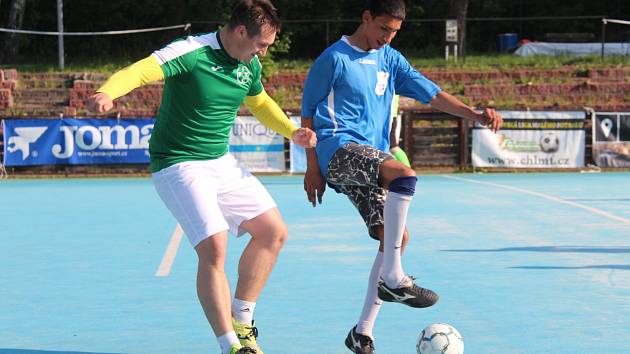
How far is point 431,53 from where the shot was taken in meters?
37.7

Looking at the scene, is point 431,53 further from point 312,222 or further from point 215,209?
point 215,209

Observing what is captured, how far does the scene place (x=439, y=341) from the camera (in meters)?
6.08

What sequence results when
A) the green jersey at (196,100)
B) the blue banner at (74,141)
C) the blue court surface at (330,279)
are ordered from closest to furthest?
the green jersey at (196,100), the blue court surface at (330,279), the blue banner at (74,141)

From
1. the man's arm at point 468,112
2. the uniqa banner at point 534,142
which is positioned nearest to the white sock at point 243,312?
the man's arm at point 468,112

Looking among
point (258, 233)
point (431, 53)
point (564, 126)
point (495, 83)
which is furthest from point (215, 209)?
point (431, 53)

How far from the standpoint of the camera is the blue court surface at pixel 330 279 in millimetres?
6879

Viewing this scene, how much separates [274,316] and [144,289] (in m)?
1.61

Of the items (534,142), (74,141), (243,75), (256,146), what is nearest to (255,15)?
(243,75)

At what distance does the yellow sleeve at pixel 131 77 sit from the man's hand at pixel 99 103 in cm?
6

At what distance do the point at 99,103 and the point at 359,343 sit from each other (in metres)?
2.20

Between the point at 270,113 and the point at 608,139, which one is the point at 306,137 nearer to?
the point at 270,113

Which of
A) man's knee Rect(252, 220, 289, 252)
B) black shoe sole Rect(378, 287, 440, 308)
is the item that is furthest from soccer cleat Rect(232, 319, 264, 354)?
black shoe sole Rect(378, 287, 440, 308)

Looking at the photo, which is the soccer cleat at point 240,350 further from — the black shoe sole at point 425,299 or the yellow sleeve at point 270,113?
the yellow sleeve at point 270,113

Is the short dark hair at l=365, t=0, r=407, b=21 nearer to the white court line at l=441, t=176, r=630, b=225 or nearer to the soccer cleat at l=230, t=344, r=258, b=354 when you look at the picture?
the soccer cleat at l=230, t=344, r=258, b=354
